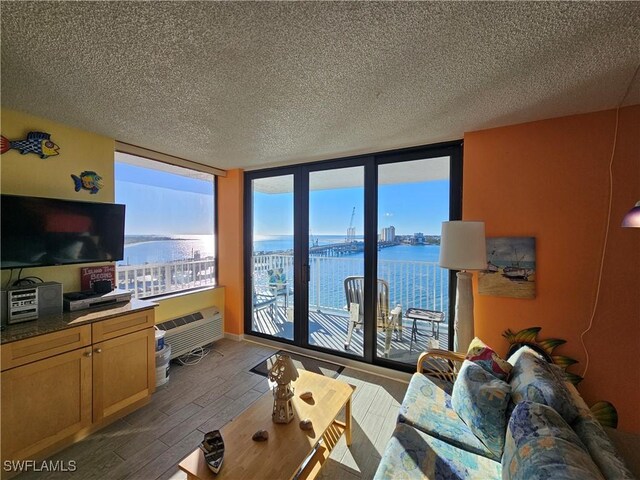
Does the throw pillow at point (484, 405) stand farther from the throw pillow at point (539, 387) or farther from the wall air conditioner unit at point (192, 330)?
the wall air conditioner unit at point (192, 330)

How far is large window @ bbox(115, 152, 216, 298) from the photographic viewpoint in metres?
3.01

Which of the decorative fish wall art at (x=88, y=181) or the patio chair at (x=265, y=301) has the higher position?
the decorative fish wall art at (x=88, y=181)

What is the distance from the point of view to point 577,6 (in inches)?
41.1

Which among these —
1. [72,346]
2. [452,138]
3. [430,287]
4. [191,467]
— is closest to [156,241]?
[72,346]

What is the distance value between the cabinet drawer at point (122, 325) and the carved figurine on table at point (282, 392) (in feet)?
4.58

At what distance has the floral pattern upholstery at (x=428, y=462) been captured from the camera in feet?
3.86

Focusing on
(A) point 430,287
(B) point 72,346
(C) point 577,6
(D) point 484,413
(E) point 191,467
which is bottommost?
(E) point 191,467

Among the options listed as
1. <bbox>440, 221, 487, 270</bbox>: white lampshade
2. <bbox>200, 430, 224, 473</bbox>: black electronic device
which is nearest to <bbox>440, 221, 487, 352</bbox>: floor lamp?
<bbox>440, 221, 487, 270</bbox>: white lampshade

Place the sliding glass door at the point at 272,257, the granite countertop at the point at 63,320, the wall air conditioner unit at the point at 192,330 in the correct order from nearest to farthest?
1. the granite countertop at the point at 63,320
2. the wall air conditioner unit at the point at 192,330
3. the sliding glass door at the point at 272,257

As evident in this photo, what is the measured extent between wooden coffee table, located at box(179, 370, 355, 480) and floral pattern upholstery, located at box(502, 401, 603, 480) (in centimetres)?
88

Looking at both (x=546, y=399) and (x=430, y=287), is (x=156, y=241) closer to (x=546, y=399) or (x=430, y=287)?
(x=430, y=287)

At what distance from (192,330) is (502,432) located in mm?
3066

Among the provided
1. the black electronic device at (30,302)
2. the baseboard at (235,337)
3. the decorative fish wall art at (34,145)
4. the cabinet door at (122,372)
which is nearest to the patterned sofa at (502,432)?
the cabinet door at (122,372)

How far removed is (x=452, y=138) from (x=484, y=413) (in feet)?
7.17
